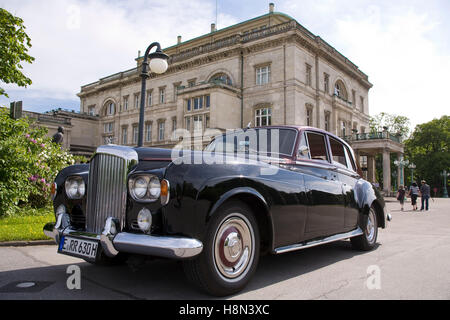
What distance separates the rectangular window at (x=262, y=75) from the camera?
1336 inches

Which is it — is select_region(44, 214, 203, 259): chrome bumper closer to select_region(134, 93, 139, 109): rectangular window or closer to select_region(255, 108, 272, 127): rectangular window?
select_region(255, 108, 272, 127): rectangular window

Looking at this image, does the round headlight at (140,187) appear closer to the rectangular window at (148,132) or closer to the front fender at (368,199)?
the front fender at (368,199)

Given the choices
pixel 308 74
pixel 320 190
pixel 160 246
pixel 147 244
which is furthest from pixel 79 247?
pixel 308 74

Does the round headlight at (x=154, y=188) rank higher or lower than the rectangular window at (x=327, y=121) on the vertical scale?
lower

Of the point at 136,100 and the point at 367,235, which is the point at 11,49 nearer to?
the point at 367,235

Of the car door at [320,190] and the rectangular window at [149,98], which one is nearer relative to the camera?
the car door at [320,190]

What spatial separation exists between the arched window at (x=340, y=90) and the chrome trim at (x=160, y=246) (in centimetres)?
4001

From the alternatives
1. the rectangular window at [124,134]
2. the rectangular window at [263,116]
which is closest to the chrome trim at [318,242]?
the rectangular window at [263,116]

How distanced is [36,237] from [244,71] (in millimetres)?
31344

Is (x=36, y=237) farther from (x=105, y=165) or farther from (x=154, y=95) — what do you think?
(x=154, y=95)

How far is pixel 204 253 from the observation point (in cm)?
293
